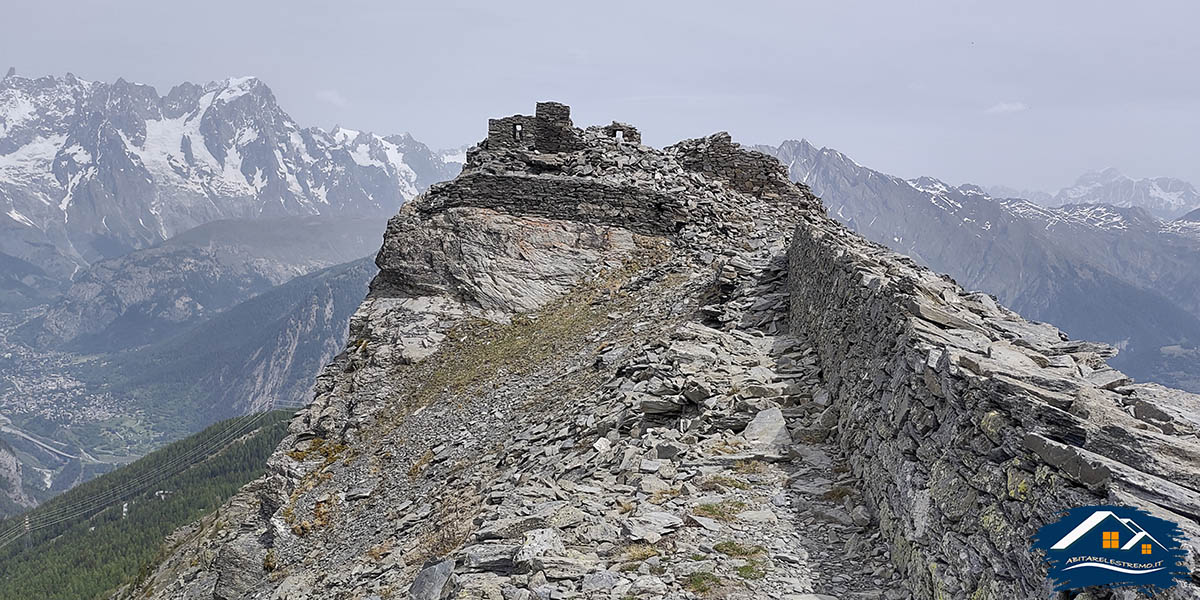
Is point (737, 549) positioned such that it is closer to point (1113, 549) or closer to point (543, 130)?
point (1113, 549)

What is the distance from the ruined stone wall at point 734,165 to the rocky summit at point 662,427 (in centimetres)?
721

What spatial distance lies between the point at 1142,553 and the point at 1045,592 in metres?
0.92

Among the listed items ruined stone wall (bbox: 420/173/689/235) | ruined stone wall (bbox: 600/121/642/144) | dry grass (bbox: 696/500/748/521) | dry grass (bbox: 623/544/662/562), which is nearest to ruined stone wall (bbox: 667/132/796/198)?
ruined stone wall (bbox: 600/121/642/144)

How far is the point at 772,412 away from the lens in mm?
13586

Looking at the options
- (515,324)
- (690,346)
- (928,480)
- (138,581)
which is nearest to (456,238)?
(515,324)

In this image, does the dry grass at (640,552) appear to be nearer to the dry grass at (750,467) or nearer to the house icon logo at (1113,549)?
the dry grass at (750,467)

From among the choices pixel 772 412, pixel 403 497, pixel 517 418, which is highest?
pixel 772 412

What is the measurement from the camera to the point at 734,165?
3944 cm

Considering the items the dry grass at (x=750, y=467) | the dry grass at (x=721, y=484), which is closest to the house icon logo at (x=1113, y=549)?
the dry grass at (x=721, y=484)

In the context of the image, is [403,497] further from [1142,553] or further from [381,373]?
[1142,553]

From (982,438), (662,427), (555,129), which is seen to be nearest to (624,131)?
(555,129)

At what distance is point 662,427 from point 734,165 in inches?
1119

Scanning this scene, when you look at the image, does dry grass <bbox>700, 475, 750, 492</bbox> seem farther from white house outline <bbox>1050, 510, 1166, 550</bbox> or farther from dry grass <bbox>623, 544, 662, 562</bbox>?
white house outline <bbox>1050, 510, 1166, 550</bbox>

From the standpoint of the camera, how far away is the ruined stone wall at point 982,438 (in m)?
5.89
